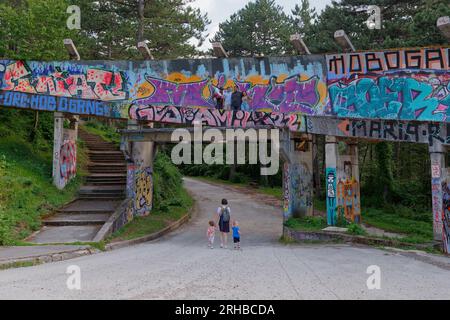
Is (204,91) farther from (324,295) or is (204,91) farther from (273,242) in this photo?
(324,295)

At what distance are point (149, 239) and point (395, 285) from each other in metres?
11.1

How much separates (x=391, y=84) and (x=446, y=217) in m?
6.32

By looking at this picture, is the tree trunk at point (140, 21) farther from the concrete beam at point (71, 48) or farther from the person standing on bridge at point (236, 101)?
the person standing on bridge at point (236, 101)

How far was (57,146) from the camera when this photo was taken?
20.5 meters

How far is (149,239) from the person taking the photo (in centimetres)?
1664

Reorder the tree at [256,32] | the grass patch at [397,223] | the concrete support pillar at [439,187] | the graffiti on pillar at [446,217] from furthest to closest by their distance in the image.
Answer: the tree at [256,32], the grass patch at [397,223], the concrete support pillar at [439,187], the graffiti on pillar at [446,217]

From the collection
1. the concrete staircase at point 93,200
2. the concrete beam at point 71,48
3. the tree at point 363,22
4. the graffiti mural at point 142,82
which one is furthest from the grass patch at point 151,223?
the tree at point 363,22

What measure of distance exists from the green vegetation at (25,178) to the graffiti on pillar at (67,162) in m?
0.35

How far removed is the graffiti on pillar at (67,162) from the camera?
67.2 ft

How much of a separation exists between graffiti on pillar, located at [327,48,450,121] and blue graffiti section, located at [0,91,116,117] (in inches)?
429

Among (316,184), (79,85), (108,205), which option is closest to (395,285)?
(108,205)

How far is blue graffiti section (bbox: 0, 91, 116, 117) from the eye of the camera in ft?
66.6

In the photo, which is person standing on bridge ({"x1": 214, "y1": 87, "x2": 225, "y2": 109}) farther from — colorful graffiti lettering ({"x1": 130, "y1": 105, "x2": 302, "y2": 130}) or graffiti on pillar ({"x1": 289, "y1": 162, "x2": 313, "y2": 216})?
graffiti on pillar ({"x1": 289, "y1": 162, "x2": 313, "y2": 216})

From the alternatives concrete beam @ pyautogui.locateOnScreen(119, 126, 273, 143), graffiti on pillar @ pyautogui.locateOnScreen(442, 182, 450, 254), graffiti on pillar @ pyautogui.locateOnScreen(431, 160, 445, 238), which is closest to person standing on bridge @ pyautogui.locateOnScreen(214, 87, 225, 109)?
concrete beam @ pyautogui.locateOnScreen(119, 126, 273, 143)
